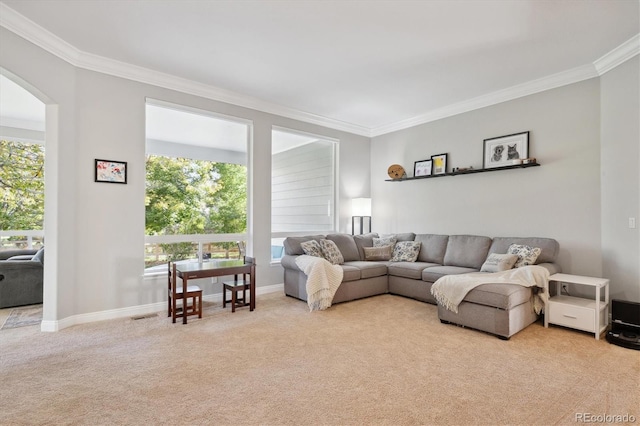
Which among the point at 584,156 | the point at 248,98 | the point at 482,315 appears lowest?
the point at 482,315

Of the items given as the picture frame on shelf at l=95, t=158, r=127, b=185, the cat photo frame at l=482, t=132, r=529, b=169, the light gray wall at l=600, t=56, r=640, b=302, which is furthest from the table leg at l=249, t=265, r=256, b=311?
the light gray wall at l=600, t=56, r=640, b=302

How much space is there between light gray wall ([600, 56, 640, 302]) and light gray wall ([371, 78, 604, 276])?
0.38 feet

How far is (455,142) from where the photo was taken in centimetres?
511

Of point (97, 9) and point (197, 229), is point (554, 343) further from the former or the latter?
point (97, 9)

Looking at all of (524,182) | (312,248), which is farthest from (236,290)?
(524,182)

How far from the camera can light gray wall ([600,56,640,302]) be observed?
3271 millimetres

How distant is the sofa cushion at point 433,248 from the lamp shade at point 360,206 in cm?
127

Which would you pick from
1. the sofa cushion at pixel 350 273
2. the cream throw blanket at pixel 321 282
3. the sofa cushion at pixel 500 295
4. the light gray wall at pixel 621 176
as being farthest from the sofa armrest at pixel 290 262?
the light gray wall at pixel 621 176

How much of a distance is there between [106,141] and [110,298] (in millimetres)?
1789

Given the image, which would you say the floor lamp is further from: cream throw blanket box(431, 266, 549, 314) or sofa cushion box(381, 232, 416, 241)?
cream throw blanket box(431, 266, 549, 314)

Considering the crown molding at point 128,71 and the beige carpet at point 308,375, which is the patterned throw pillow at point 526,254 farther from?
the crown molding at point 128,71

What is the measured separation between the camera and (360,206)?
6008mm

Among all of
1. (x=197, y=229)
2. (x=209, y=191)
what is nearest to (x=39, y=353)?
(x=197, y=229)

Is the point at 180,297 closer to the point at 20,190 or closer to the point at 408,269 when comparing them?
the point at 408,269
